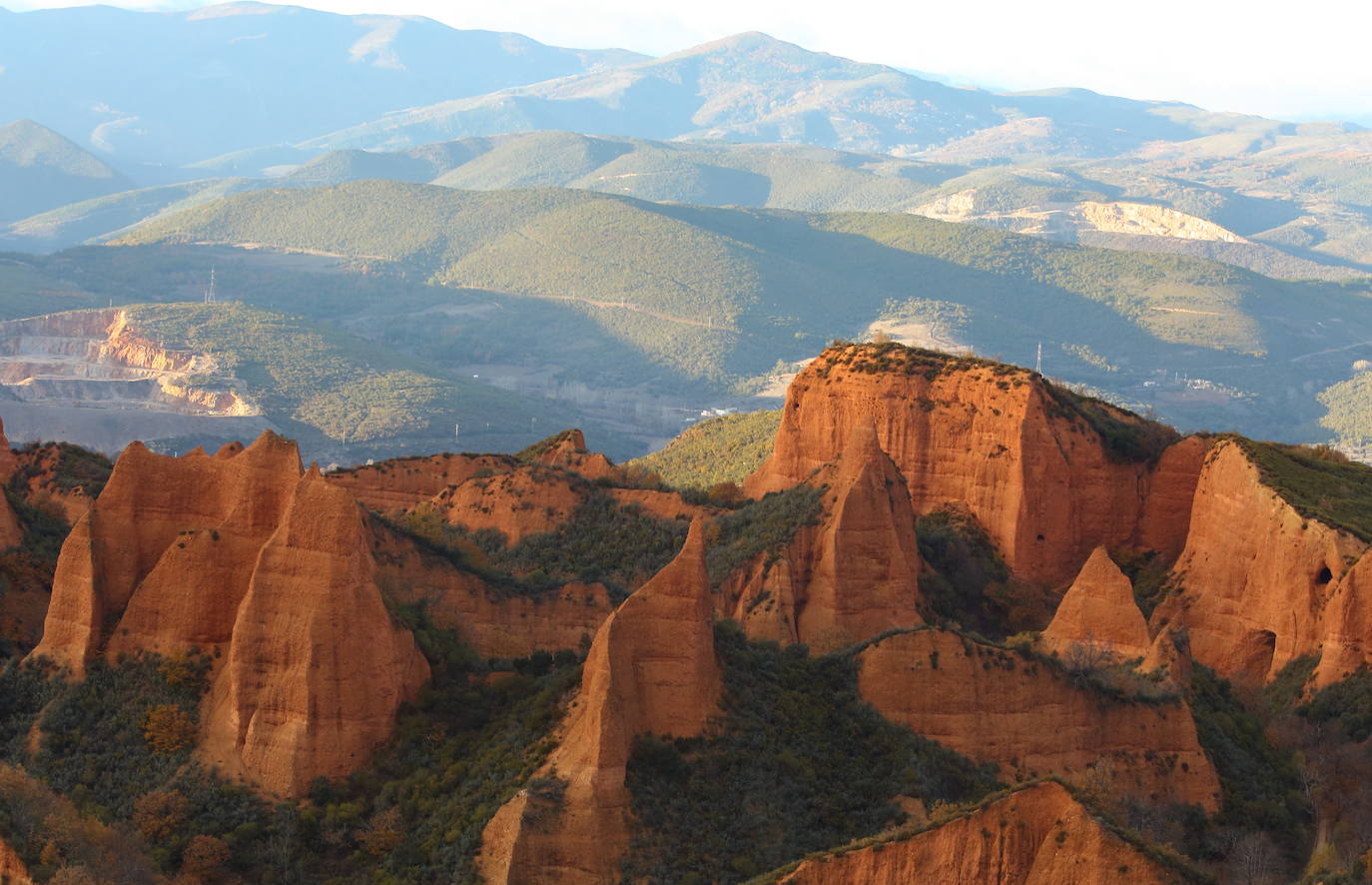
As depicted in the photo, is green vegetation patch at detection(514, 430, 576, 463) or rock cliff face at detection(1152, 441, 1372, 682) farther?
green vegetation patch at detection(514, 430, 576, 463)

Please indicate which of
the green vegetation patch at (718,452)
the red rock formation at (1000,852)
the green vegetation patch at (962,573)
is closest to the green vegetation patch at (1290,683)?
the green vegetation patch at (962,573)

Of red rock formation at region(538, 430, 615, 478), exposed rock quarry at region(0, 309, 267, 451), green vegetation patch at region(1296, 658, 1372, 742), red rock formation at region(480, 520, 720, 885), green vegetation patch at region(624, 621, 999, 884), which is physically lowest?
exposed rock quarry at region(0, 309, 267, 451)

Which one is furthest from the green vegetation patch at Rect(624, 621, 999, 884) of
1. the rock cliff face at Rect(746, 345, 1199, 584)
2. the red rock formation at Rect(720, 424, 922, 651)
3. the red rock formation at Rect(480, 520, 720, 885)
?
the rock cliff face at Rect(746, 345, 1199, 584)

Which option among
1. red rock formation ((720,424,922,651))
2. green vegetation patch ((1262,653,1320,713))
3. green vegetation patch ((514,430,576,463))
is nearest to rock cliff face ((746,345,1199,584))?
green vegetation patch ((514,430,576,463))

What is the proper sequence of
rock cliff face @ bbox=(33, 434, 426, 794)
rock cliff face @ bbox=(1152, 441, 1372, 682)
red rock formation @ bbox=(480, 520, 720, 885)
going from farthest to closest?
1. rock cliff face @ bbox=(1152, 441, 1372, 682)
2. rock cliff face @ bbox=(33, 434, 426, 794)
3. red rock formation @ bbox=(480, 520, 720, 885)

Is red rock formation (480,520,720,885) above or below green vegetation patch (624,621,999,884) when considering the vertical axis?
above

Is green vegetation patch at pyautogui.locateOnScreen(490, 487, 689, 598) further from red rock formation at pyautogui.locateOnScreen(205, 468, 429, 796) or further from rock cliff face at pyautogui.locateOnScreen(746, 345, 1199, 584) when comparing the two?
red rock formation at pyautogui.locateOnScreen(205, 468, 429, 796)

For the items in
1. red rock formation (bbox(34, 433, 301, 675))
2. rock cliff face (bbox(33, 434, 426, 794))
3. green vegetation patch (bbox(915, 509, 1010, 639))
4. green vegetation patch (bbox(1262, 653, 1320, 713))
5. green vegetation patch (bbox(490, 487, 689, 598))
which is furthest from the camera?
green vegetation patch (bbox(490, 487, 689, 598))

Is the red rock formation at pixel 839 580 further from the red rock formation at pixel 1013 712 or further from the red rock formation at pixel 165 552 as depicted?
the red rock formation at pixel 165 552

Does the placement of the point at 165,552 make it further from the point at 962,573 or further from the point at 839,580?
the point at 962,573
